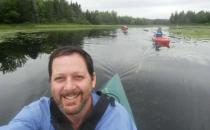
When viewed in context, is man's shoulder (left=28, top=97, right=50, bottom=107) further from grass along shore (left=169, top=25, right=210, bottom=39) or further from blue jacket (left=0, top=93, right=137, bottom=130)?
grass along shore (left=169, top=25, right=210, bottom=39)

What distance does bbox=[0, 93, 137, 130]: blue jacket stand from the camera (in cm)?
334

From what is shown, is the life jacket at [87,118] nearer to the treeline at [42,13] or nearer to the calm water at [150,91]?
the calm water at [150,91]

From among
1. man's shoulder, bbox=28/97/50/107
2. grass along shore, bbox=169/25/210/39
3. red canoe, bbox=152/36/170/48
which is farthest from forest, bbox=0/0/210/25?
man's shoulder, bbox=28/97/50/107

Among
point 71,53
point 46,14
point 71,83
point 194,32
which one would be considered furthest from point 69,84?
point 46,14

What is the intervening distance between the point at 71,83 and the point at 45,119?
0.58 m

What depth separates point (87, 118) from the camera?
3.43m

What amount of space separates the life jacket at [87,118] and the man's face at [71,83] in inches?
4.4

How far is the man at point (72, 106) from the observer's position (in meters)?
3.37

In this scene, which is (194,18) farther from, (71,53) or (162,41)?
(71,53)

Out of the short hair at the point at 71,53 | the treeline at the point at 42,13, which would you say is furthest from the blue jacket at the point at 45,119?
the treeline at the point at 42,13

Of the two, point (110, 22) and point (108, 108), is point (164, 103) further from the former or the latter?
point (110, 22)

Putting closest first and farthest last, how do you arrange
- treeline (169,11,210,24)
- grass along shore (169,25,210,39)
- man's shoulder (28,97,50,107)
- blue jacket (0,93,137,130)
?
1. blue jacket (0,93,137,130)
2. man's shoulder (28,97,50,107)
3. grass along shore (169,25,210,39)
4. treeline (169,11,210,24)

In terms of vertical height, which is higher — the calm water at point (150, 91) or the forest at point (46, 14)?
the forest at point (46, 14)

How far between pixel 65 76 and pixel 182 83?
42.1 ft
